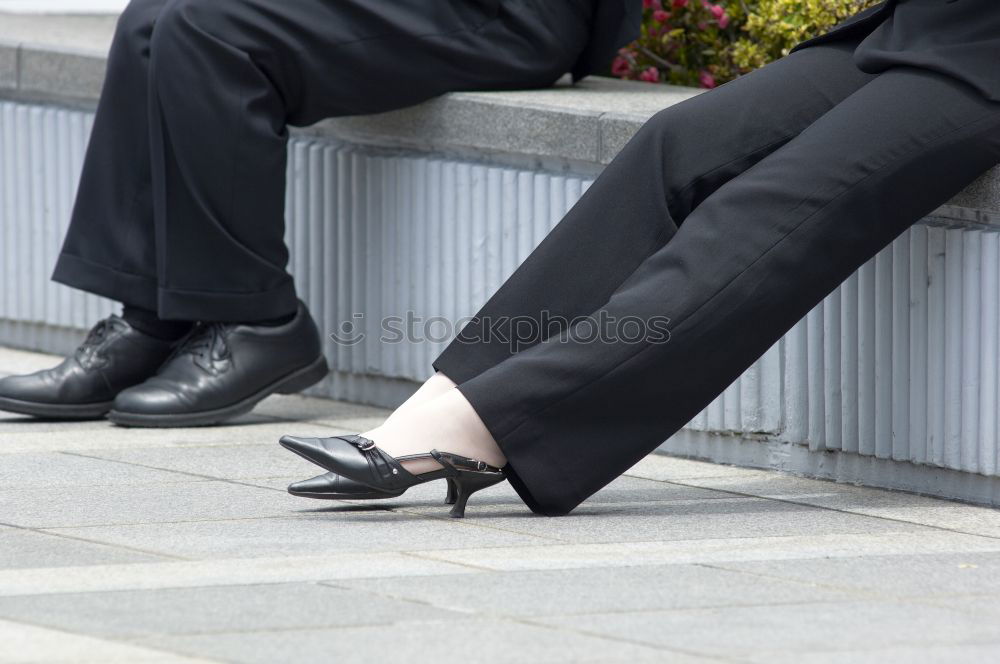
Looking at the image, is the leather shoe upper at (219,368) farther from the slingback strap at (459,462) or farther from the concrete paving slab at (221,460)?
the slingback strap at (459,462)

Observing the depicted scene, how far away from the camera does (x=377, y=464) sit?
131 inches

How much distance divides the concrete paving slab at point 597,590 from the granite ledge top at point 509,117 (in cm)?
101

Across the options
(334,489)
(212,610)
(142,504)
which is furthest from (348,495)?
(212,610)

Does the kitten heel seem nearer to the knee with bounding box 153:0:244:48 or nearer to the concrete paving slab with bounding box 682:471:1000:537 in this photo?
the concrete paving slab with bounding box 682:471:1000:537

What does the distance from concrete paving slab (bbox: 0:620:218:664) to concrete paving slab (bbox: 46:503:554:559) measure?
20.7 inches

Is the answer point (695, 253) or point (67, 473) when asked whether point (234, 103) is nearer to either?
point (67, 473)

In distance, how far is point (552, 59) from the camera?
15.2 feet

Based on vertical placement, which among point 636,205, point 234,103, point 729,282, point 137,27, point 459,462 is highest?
point 137,27

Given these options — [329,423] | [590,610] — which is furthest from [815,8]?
[590,610]

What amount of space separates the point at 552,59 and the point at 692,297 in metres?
1.50

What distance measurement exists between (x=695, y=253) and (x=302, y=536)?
0.79 meters

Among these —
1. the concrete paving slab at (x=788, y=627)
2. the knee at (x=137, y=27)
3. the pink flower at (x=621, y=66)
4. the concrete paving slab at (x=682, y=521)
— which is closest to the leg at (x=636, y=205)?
the concrete paving slab at (x=682, y=521)

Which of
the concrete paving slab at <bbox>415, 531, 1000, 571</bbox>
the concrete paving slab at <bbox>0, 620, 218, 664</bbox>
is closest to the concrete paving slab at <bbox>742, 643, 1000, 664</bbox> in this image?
the concrete paving slab at <bbox>415, 531, 1000, 571</bbox>

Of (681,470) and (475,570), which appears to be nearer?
(475,570)
